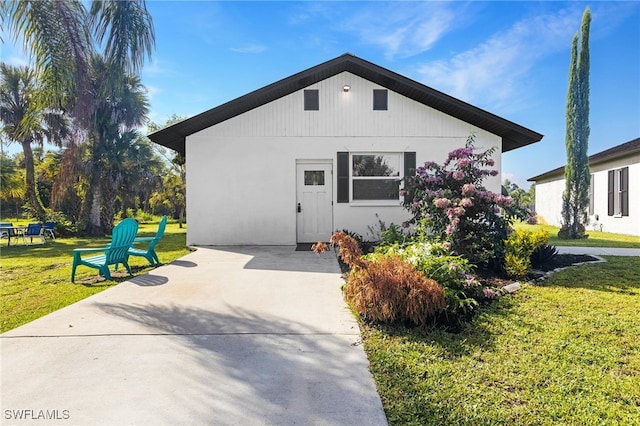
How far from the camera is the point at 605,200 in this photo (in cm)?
1340

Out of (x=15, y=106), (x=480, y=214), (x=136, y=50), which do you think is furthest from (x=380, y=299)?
(x=15, y=106)

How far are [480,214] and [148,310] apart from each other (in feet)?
17.4

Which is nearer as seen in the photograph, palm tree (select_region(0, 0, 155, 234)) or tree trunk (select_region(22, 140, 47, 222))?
palm tree (select_region(0, 0, 155, 234))

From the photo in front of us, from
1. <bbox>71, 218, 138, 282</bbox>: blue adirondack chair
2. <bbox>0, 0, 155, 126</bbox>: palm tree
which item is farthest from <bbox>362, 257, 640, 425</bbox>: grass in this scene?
<bbox>0, 0, 155, 126</bbox>: palm tree

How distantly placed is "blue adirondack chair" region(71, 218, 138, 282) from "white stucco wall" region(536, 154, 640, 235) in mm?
15892

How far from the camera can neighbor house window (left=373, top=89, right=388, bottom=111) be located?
9109 mm

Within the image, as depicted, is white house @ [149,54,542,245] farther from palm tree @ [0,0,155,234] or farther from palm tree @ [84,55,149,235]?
palm tree @ [84,55,149,235]

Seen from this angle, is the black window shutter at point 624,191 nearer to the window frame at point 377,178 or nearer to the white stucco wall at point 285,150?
the white stucco wall at point 285,150

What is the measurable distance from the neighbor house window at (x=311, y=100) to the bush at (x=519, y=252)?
19.8ft

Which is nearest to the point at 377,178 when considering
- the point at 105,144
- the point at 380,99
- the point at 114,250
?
the point at 380,99

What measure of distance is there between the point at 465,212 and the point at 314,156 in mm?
4778

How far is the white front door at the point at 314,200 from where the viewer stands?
30.2ft

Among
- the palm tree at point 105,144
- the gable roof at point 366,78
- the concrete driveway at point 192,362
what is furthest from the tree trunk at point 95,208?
the concrete driveway at point 192,362

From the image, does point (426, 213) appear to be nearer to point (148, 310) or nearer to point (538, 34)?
point (148, 310)
